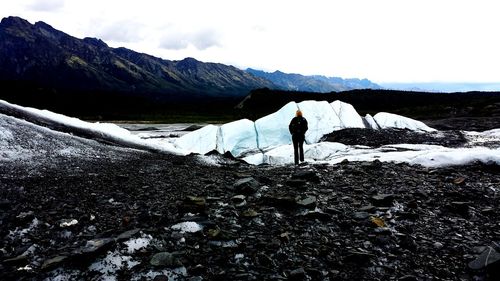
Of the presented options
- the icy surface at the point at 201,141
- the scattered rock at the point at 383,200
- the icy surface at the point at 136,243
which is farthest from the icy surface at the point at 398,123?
the icy surface at the point at 136,243

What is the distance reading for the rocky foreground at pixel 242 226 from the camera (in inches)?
200

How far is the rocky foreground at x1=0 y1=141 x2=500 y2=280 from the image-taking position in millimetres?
5086

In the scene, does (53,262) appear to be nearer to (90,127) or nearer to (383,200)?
(383,200)

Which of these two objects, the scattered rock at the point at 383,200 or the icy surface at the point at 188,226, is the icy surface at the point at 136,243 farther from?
the scattered rock at the point at 383,200

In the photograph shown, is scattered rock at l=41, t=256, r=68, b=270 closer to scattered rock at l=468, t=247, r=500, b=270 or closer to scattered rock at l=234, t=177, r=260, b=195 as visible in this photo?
scattered rock at l=234, t=177, r=260, b=195

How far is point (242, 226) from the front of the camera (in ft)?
21.5

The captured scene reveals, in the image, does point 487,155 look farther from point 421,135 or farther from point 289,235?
point 421,135

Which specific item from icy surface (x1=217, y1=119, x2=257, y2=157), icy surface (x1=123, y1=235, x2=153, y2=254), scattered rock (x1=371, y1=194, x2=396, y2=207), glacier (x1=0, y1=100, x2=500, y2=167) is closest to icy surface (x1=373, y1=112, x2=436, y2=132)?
glacier (x1=0, y1=100, x2=500, y2=167)

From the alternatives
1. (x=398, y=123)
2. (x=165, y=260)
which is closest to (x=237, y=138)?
(x=398, y=123)

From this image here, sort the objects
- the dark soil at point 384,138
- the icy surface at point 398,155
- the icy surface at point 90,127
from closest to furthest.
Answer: the icy surface at point 398,155
the icy surface at point 90,127
the dark soil at point 384,138

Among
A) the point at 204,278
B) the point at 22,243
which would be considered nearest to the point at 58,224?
the point at 22,243

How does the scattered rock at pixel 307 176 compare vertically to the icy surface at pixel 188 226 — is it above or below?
above

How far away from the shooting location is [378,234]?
6.21 metres

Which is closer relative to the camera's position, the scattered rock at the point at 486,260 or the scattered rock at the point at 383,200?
the scattered rock at the point at 486,260
